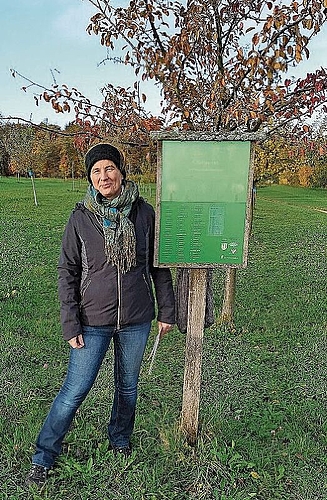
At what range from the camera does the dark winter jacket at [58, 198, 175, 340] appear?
9.93ft

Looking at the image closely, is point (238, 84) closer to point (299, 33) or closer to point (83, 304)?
point (299, 33)

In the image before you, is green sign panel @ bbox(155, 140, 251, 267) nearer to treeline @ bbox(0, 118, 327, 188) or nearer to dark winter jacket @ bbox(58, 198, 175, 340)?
dark winter jacket @ bbox(58, 198, 175, 340)

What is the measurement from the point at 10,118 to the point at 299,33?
7.22 ft

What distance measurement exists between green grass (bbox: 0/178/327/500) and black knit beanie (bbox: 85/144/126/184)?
1944mm

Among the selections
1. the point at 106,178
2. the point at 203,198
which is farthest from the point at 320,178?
the point at 106,178

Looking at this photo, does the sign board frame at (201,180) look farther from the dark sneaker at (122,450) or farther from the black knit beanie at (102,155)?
the dark sneaker at (122,450)

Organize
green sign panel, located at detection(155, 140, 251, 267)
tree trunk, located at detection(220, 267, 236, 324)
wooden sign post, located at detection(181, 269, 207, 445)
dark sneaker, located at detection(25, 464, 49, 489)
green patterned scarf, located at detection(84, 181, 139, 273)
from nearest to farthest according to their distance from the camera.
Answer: green patterned scarf, located at detection(84, 181, 139, 273) < green sign panel, located at detection(155, 140, 251, 267) < dark sneaker, located at detection(25, 464, 49, 489) < wooden sign post, located at detection(181, 269, 207, 445) < tree trunk, located at detection(220, 267, 236, 324)

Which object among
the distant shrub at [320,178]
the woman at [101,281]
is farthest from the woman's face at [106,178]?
the distant shrub at [320,178]

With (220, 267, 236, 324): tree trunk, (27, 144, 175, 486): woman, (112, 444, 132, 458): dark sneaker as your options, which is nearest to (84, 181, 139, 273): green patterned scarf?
(27, 144, 175, 486): woman

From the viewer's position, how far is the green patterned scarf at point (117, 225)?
2973 mm

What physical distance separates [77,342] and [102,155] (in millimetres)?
1121

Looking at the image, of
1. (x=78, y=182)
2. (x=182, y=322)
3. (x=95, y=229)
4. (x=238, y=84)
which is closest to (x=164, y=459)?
(x=182, y=322)

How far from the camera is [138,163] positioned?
472 cm

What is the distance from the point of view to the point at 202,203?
314cm
